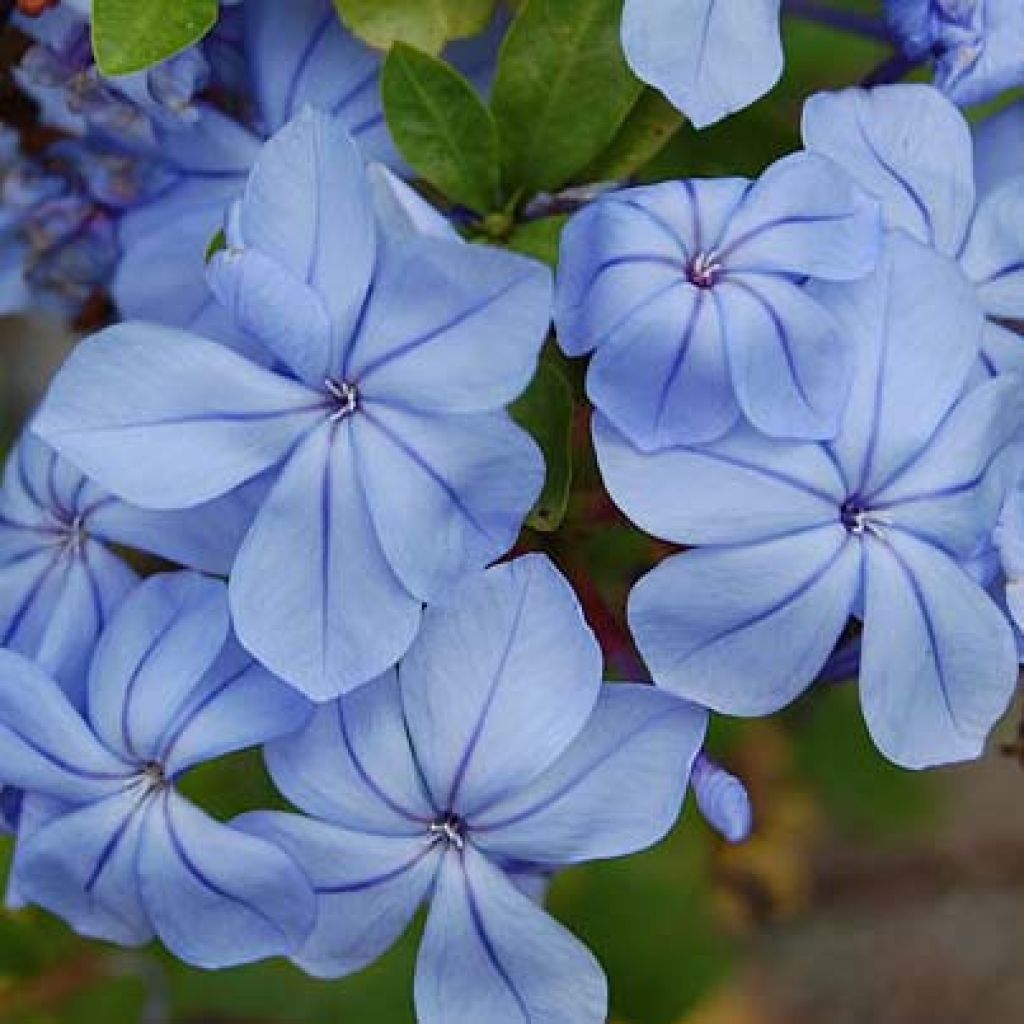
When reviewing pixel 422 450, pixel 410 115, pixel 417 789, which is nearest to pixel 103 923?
pixel 417 789

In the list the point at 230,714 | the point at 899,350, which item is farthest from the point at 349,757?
the point at 899,350

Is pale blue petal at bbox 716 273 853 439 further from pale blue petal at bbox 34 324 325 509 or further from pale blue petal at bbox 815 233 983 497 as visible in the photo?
pale blue petal at bbox 34 324 325 509

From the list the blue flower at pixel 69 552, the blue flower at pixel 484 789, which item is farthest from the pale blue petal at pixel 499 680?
the blue flower at pixel 69 552

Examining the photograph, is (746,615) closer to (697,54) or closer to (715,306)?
(715,306)

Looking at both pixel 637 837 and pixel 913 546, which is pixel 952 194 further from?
pixel 637 837

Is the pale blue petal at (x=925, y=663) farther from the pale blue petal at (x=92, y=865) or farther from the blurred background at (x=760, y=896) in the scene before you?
the pale blue petal at (x=92, y=865)

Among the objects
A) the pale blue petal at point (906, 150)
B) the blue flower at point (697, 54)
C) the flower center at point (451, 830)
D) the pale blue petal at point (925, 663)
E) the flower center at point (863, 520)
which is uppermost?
the blue flower at point (697, 54)
